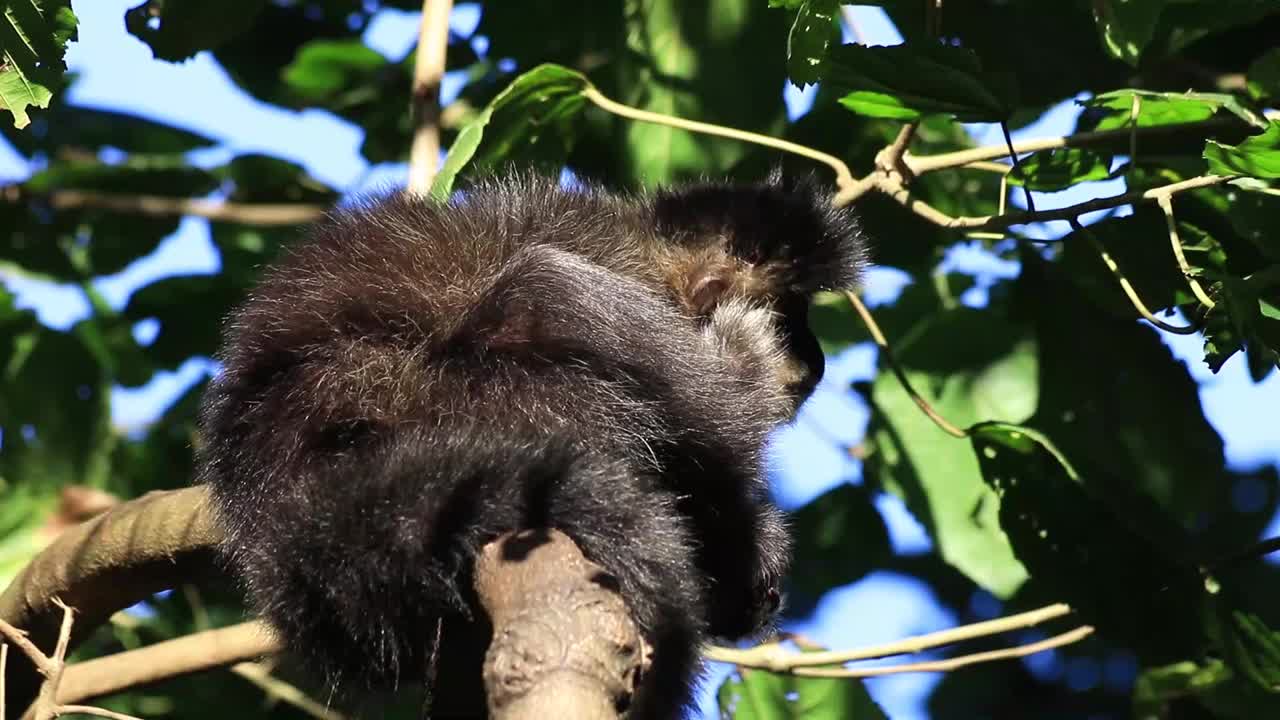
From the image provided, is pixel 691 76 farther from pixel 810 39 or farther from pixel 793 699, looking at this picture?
pixel 793 699

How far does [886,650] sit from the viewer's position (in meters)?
3.78

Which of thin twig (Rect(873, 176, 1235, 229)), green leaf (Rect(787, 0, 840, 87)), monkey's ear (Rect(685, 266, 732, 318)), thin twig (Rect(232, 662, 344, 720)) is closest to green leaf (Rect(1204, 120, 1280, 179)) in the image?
thin twig (Rect(873, 176, 1235, 229))

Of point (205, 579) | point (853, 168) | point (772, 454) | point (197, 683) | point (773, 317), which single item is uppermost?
point (853, 168)

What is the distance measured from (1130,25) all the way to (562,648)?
76.5 inches

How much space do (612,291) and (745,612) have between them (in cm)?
84

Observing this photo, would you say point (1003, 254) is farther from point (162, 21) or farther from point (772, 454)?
point (162, 21)

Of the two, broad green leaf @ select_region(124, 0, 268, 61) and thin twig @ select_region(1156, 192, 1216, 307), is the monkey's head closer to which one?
thin twig @ select_region(1156, 192, 1216, 307)

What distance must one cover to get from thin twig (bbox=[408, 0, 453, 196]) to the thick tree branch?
6.85 feet

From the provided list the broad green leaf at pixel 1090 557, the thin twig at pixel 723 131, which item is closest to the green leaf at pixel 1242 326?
the broad green leaf at pixel 1090 557

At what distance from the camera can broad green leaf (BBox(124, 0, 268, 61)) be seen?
4.04m

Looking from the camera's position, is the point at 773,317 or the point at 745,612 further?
the point at 773,317

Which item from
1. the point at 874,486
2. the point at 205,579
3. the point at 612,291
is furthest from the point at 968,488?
the point at 205,579

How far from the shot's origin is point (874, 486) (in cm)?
465

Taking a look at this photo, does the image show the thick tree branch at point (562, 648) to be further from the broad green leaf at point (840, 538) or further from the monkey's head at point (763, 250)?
the broad green leaf at point (840, 538)
